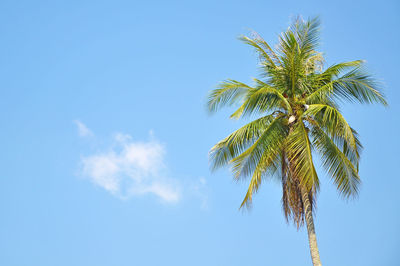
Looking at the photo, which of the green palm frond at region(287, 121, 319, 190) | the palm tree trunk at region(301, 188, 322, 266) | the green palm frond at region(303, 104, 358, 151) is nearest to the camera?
the palm tree trunk at region(301, 188, 322, 266)

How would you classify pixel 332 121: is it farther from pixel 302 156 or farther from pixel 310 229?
pixel 310 229

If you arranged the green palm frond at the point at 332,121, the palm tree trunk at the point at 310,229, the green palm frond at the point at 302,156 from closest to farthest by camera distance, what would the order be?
the palm tree trunk at the point at 310,229, the green palm frond at the point at 302,156, the green palm frond at the point at 332,121

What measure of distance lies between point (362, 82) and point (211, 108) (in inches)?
196

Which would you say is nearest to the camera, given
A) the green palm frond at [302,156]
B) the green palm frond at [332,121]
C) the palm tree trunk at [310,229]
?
the palm tree trunk at [310,229]

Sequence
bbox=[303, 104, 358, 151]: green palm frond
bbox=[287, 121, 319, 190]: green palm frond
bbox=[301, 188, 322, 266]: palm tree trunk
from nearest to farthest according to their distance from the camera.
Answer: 1. bbox=[301, 188, 322, 266]: palm tree trunk
2. bbox=[287, 121, 319, 190]: green palm frond
3. bbox=[303, 104, 358, 151]: green palm frond

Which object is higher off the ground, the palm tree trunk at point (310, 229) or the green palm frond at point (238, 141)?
the green palm frond at point (238, 141)

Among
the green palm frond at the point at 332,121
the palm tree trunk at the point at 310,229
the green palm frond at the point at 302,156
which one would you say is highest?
the green palm frond at the point at 332,121

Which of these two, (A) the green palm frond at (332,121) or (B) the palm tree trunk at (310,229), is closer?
(B) the palm tree trunk at (310,229)

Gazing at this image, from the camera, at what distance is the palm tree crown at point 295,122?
15734mm

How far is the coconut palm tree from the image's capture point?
15.6 meters

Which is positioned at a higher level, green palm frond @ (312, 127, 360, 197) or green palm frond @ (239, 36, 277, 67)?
green palm frond @ (239, 36, 277, 67)

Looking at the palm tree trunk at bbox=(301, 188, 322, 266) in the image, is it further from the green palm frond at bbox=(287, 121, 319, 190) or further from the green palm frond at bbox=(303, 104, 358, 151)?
the green palm frond at bbox=(303, 104, 358, 151)

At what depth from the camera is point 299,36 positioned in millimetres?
17906

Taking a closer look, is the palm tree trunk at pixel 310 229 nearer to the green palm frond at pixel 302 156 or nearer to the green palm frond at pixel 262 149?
the green palm frond at pixel 302 156
